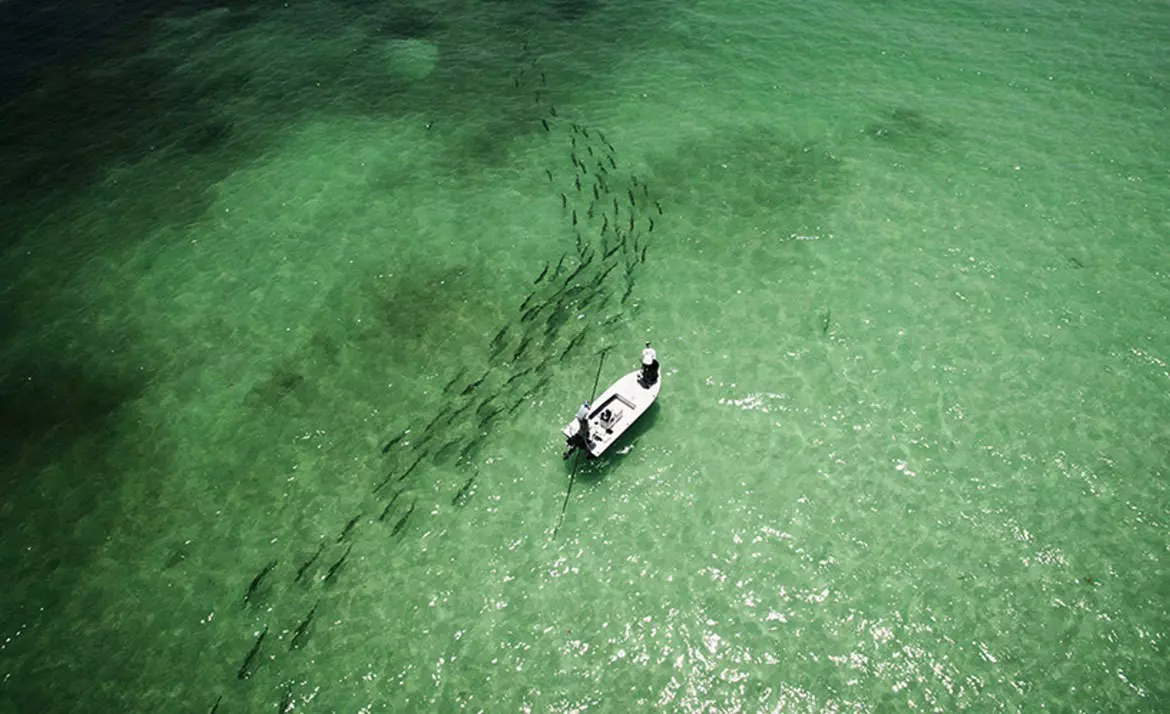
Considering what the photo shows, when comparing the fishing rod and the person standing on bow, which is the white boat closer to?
the person standing on bow

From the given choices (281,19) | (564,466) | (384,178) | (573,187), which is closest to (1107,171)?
(573,187)

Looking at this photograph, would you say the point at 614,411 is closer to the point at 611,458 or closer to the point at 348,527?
the point at 611,458

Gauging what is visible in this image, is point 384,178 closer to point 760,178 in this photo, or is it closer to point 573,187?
point 573,187

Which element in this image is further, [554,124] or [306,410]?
[554,124]

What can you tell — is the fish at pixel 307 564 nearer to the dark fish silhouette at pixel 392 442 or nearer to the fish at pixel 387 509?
the fish at pixel 387 509

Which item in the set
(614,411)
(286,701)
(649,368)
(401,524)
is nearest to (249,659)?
(286,701)

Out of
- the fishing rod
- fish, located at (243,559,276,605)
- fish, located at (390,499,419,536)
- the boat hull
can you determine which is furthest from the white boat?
fish, located at (243,559,276,605)
